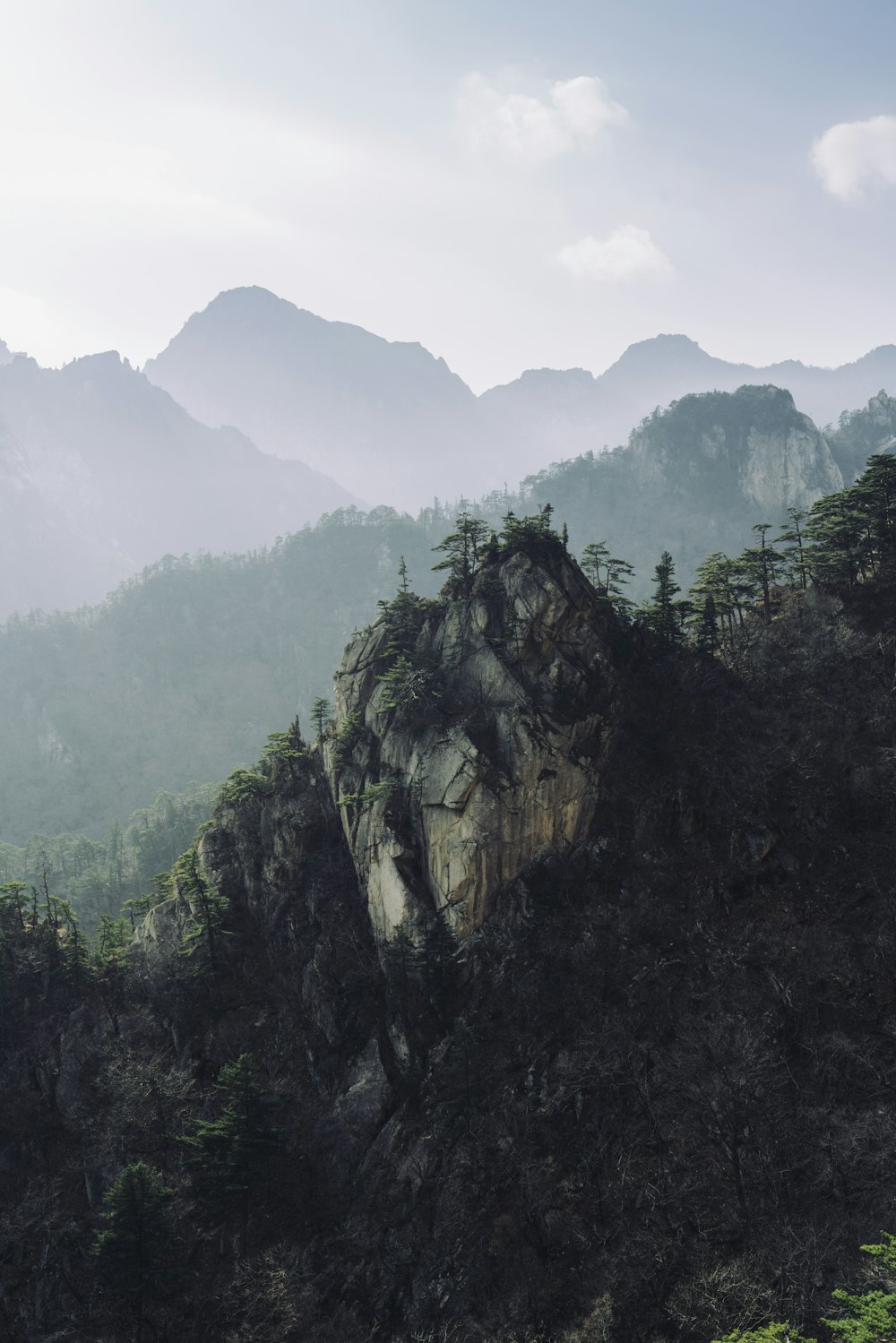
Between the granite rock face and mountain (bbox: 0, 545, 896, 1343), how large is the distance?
0.91 feet

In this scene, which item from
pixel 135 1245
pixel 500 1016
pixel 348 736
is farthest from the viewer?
pixel 348 736

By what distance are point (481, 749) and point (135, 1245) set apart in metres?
34.3

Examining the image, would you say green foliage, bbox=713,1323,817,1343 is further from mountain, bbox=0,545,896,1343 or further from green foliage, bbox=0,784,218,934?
green foliage, bbox=0,784,218,934

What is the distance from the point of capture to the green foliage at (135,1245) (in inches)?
1521

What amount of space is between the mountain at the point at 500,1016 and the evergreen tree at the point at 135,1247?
181 mm

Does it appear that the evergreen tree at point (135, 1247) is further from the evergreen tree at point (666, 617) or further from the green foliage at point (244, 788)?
the evergreen tree at point (666, 617)

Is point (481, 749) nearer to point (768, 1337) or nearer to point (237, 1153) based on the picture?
point (237, 1153)

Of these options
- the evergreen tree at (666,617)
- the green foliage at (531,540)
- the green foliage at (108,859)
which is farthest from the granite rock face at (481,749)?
the green foliage at (108,859)

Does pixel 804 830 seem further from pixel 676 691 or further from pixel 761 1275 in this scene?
pixel 761 1275

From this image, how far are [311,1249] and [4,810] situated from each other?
15380cm

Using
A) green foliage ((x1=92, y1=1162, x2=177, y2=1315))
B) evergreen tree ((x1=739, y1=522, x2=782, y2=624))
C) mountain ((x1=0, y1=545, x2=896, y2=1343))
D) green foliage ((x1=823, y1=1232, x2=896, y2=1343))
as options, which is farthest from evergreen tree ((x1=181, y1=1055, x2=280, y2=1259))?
evergreen tree ((x1=739, y1=522, x2=782, y2=624))

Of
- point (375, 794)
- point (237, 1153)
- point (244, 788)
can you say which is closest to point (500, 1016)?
point (237, 1153)

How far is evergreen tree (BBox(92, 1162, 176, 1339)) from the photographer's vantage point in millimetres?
38625

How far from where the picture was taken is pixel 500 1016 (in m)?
46.9
